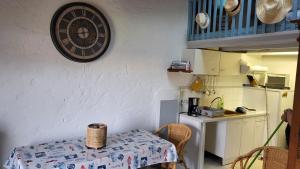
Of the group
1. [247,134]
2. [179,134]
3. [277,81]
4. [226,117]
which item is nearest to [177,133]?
[179,134]

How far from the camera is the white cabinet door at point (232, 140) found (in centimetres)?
368

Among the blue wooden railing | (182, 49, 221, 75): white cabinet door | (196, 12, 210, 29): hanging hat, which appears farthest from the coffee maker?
(196, 12, 210, 29): hanging hat

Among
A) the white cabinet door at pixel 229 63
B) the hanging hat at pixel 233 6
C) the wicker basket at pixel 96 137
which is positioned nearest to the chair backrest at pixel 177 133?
the wicker basket at pixel 96 137

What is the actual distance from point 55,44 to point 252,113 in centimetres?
322

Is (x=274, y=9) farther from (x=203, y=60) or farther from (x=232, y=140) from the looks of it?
(x=232, y=140)

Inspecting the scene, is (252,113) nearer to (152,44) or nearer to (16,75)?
(152,44)

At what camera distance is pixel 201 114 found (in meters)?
3.65

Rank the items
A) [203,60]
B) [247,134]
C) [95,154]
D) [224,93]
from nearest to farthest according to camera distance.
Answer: [95,154]
[203,60]
[247,134]
[224,93]

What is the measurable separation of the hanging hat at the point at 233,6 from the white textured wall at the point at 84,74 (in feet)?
3.12

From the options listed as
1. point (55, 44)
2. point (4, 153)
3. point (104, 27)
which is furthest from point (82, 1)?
point (4, 153)

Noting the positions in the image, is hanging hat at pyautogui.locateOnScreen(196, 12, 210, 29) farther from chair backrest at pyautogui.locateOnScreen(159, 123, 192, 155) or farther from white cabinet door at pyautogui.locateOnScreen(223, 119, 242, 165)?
white cabinet door at pyautogui.locateOnScreen(223, 119, 242, 165)

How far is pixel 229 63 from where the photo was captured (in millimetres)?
3898

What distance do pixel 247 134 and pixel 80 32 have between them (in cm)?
301

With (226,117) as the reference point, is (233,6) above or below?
above
